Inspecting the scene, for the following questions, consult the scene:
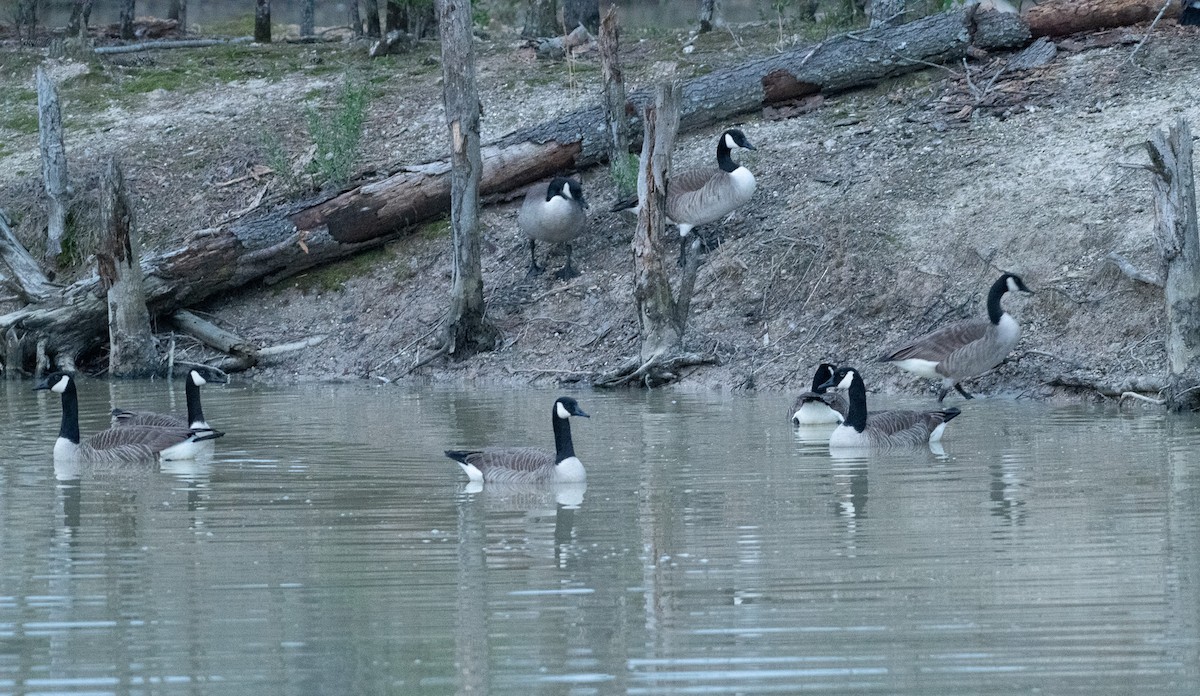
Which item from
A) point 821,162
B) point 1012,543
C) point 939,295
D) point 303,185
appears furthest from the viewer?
point 303,185

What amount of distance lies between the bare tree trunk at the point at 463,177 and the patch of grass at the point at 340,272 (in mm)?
2993

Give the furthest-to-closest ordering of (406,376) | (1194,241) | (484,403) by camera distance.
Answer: (406,376) < (484,403) < (1194,241)

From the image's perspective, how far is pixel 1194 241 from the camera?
14094 mm

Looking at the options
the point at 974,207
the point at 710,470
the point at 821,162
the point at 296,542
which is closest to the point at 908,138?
the point at 821,162

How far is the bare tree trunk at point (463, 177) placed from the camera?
1836 cm

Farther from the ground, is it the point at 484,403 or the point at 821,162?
the point at 821,162

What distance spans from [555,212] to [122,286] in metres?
5.73

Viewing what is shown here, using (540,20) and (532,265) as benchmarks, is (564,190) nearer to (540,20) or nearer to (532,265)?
(532,265)

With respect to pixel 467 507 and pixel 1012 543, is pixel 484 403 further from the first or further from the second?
pixel 1012 543

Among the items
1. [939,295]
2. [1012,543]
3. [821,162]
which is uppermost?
[821,162]

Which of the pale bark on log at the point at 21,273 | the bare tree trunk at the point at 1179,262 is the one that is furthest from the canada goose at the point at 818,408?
the pale bark on log at the point at 21,273

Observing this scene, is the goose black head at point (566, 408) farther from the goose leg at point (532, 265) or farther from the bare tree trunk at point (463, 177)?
the goose leg at point (532, 265)

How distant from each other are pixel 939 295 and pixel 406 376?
22.1 feet

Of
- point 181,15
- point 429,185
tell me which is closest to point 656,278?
point 429,185
